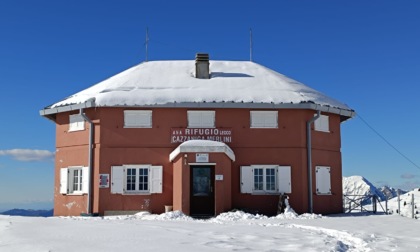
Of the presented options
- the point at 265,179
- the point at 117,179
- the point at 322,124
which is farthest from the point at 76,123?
the point at 322,124

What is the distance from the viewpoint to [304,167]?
22.0 m

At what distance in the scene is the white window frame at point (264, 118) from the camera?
22.0m

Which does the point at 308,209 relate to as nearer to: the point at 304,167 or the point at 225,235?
the point at 304,167

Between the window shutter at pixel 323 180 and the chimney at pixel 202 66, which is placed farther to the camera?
the chimney at pixel 202 66

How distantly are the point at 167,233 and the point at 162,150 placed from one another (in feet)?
30.8

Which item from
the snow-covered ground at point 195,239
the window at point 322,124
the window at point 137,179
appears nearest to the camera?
the snow-covered ground at point 195,239

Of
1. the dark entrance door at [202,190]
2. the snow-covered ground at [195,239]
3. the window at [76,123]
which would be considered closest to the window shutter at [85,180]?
the window at [76,123]

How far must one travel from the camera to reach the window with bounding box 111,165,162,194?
21453 mm

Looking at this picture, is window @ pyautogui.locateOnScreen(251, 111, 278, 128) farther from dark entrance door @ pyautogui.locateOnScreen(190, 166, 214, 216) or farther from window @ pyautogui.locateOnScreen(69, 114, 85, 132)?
window @ pyautogui.locateOnScreen(69, 114, 85, 132)

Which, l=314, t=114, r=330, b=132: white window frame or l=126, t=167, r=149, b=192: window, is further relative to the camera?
l=314, t=114, r=330, b=132: white window frame

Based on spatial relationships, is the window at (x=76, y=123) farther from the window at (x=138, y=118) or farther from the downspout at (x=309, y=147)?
the downspout at (x=309, y=147)

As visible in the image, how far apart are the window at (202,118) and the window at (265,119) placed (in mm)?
1671

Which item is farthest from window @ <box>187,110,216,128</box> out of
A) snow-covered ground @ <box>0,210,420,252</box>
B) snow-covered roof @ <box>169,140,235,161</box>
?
snow-covered ground @ <box>0,210,420,252</box>

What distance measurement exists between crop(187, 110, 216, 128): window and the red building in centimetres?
4
